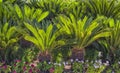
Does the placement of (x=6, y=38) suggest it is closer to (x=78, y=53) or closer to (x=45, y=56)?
(x=45, y=56)

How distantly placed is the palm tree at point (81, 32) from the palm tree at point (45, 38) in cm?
23

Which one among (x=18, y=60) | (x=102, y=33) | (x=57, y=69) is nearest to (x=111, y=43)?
(x=102, y=33)

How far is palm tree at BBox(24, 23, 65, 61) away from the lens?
5.02 meters

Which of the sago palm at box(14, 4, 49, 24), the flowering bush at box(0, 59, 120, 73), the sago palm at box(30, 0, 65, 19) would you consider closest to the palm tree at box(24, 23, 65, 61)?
the flowering bush at box(0, 59, 120, 73)

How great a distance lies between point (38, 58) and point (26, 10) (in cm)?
126

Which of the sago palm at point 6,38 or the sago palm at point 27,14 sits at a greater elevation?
the sago palm at point 27,14

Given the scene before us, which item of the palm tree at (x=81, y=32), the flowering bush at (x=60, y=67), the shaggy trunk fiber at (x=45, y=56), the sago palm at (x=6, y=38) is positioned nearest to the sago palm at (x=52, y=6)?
the palm tree at (x=81, y=32)

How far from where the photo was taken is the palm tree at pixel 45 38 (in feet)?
16.5

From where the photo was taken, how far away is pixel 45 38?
506 centimetres

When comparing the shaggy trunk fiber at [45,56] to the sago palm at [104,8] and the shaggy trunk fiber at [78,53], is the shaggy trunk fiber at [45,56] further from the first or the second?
the sago palm at [104,8]

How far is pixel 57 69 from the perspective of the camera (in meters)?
4.97

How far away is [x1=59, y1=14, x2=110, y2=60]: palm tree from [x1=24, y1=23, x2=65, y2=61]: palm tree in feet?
0.75

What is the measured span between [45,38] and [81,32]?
66cm

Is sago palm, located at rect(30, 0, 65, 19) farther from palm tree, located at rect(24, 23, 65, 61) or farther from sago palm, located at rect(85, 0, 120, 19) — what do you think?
palm tree, located at rect(24, 23, 65, 61)
